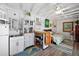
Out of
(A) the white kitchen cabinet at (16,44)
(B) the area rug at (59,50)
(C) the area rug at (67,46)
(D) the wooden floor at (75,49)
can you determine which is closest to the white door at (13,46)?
(A) the white kitchen cabinet at (16,44)

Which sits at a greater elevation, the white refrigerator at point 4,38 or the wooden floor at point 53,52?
the white refrigerator at point 4,38

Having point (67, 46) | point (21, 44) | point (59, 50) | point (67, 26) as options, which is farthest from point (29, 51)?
point (67, 26)

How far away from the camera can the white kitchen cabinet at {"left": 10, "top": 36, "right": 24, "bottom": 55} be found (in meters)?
1.96

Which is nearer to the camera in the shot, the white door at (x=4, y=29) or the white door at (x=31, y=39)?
the white door at (x=4, y=29)

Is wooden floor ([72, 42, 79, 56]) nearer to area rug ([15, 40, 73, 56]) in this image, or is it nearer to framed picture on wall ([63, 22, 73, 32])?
area rug ([15, 40, 73, 56])

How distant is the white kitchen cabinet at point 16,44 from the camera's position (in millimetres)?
1957

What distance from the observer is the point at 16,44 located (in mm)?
1983

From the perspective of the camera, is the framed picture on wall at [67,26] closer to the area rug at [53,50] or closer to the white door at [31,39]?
the area rug at [53,50]

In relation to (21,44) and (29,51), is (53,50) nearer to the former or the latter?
(29,51)

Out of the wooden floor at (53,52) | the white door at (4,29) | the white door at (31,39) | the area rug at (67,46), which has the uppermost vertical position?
the white door at (4,29)

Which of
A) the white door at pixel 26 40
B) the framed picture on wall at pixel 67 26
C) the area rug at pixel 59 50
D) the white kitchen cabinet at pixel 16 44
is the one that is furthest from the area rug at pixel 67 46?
the white kitchen cabinet at pixel 16 44

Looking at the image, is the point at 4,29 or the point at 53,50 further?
the point at 53,50

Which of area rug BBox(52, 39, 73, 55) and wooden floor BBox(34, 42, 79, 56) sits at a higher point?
area rug BBox(52, 39, 73, 55)

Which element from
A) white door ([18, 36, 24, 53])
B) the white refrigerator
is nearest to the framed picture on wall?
white door ([18, 36, 24, 53])
